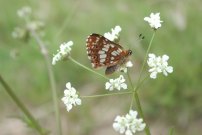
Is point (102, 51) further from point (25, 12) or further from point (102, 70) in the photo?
point (102, 70)

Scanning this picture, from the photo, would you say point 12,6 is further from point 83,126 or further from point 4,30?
point 83,126

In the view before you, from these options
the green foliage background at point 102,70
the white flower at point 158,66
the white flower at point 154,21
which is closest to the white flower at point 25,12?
the green foliage background at point 102,70

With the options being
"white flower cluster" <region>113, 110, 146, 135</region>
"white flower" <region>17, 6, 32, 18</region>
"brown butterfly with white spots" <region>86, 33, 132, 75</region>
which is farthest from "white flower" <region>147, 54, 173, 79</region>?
"white flower" <region>17, 6, 32, 18</region>

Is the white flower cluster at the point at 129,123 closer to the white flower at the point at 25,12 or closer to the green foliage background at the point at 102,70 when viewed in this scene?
the green foliage background at the point at 102,70

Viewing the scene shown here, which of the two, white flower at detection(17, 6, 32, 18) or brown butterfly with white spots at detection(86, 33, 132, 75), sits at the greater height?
white flower at detection(17, 6, 32, 18)

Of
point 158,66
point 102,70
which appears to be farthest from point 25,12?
point 158,66

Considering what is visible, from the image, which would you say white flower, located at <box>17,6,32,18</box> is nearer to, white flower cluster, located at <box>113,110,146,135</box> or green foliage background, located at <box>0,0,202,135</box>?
green foliage background, located at <box>0,0,202,135</box>

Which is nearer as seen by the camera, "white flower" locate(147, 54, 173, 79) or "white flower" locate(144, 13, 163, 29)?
"white flower" locate(147, 54, 173, 79)

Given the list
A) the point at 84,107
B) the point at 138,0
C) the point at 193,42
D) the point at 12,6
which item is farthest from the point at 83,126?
the point at 12,6
